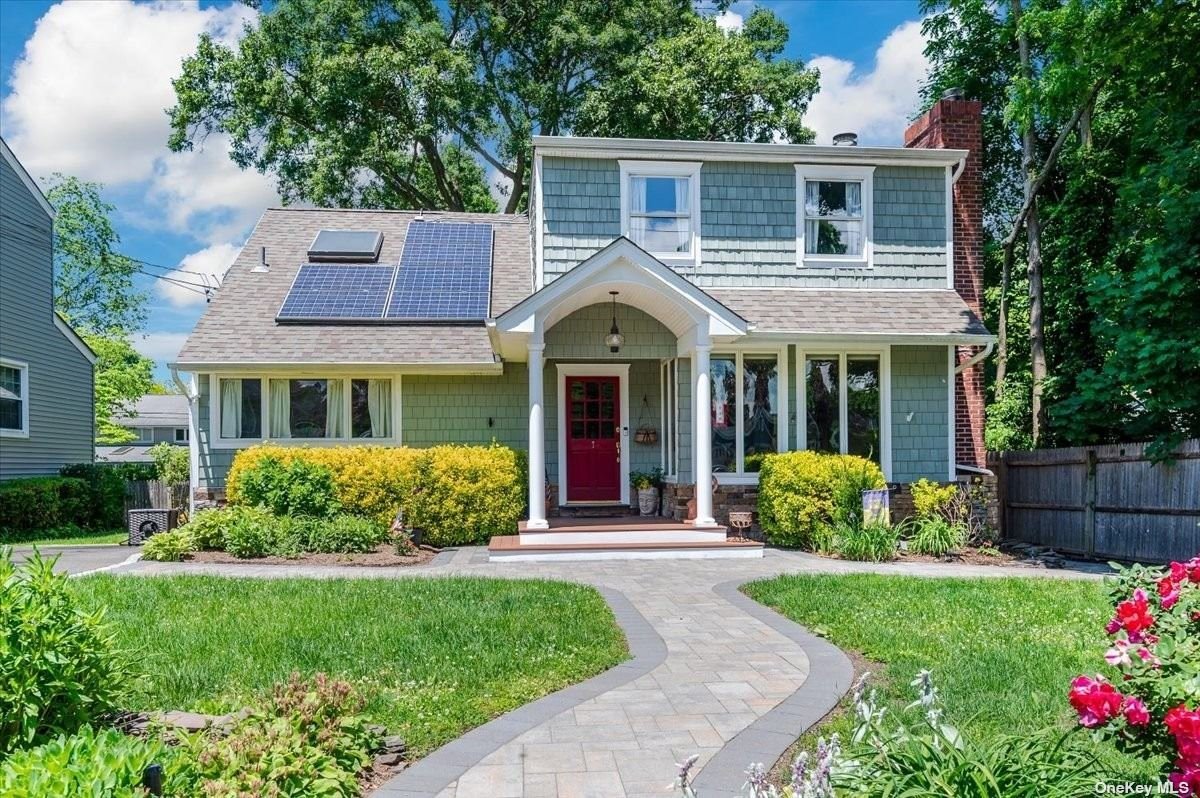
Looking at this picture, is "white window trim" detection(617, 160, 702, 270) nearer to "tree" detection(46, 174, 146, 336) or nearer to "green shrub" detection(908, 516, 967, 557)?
"green shrub" detection(908, 516, 967, 557)

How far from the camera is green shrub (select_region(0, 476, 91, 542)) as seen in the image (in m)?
16.3

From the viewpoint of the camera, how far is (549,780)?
3.86 meters

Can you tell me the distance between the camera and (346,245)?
651 inches

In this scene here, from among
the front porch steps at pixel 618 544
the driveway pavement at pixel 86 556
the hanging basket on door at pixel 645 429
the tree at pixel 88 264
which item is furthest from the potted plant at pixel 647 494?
the tree at pixel 88 264

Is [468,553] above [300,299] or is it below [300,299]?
below

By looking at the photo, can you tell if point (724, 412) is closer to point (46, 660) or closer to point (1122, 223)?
point (1122, 223)

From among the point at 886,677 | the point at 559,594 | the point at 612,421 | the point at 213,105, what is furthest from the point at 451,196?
the point at 886,677

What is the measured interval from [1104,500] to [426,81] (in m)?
19.2

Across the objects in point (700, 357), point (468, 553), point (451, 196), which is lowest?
point (468, 553)

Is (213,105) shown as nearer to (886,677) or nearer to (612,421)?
(612,421)

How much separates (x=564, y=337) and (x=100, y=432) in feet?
129

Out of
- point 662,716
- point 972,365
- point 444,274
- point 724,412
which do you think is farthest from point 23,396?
point 972,365

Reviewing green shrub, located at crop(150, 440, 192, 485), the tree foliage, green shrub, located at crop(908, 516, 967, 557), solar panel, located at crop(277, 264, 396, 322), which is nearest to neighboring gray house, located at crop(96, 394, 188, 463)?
green shrub, located at crop(150, 440, 192, 485)

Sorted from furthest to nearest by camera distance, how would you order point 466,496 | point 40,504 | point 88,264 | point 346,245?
point 88,264 → point 40,504 → point 346,245 → point 466,496
